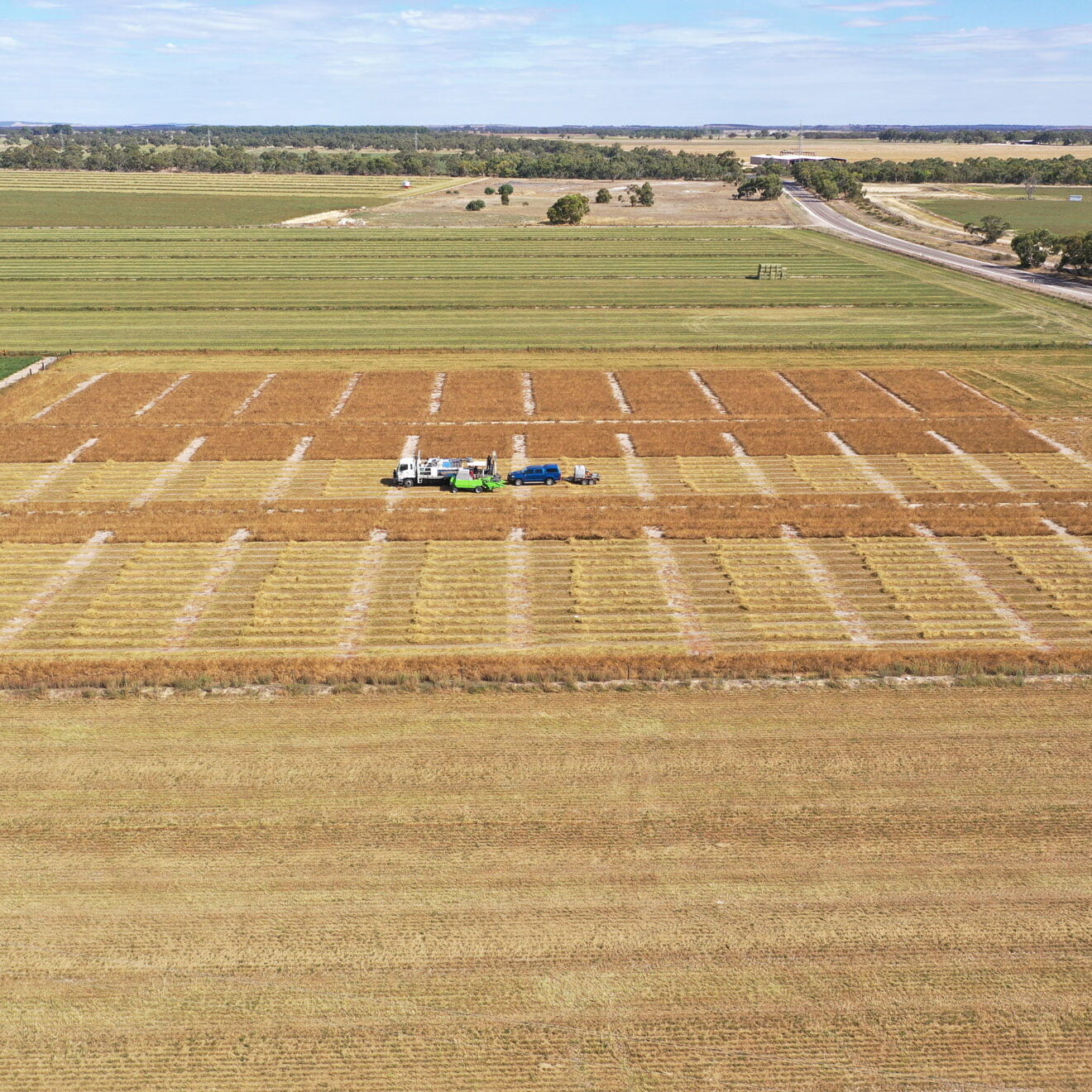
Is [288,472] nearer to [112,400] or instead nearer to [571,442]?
[571,442]

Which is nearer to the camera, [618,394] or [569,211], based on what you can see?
[618,394]

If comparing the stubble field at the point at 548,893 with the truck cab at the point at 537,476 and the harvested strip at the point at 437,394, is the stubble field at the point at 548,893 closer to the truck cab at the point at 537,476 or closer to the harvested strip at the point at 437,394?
the truck cab at the point at 537,476

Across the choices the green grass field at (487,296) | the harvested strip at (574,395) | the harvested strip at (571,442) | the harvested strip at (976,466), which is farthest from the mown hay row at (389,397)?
the harvested strip at (976,466)

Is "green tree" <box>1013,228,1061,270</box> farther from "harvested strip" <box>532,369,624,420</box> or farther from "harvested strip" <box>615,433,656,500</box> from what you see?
"harvested strip" <box>615,433,656,500</box>

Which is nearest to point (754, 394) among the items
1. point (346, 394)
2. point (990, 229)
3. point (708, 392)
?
point (708, 392)

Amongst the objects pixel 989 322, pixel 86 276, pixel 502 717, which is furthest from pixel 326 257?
pixel 502 717

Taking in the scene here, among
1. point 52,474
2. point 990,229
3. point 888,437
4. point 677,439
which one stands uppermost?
point 990,229
